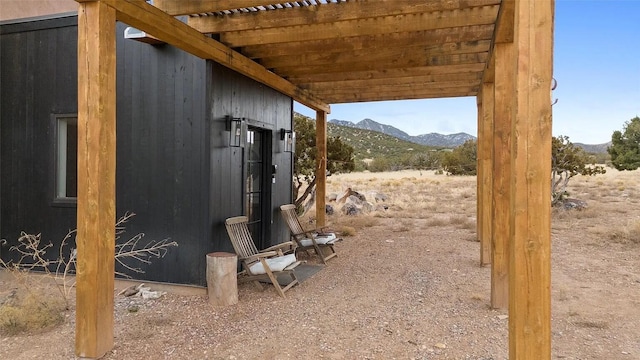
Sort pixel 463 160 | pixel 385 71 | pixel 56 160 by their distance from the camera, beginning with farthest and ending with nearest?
pixel 463 160, pixel 385 71, pixel 56 160

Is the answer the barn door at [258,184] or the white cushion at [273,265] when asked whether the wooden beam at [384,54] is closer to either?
the barn door at [258,184]

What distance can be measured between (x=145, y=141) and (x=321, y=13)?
2.58 metres

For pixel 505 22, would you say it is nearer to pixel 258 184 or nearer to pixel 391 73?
pixel 391 73

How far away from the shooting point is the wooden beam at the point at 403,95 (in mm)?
8102

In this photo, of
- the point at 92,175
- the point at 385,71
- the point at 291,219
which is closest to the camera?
the point at 92,175

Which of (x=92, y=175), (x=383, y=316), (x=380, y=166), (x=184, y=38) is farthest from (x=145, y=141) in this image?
(x=380, y=166)

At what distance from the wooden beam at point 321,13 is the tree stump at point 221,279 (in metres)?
2.51

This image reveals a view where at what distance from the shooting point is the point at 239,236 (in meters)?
5.39

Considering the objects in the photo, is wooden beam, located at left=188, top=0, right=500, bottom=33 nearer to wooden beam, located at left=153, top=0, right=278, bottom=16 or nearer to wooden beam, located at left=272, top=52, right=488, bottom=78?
wooden beam, located at left=153, top=0, right=278, bottom=16

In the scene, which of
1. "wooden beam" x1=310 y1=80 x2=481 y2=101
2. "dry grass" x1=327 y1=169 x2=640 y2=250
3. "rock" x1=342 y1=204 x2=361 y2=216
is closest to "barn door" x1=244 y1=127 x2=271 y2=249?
"wooden beam" x1=310 y1=80 x2=481 y2=101

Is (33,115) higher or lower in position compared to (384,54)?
lower

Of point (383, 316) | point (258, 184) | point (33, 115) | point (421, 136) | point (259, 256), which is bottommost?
point (383, 316)

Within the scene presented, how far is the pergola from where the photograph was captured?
7.93ft

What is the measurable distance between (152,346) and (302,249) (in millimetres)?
3494
